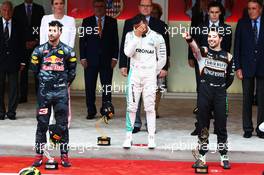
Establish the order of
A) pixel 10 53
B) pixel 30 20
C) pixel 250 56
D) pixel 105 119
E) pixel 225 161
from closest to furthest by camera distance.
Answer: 1. pixel 225 161
2. pixel 105 119
3. pixel 250 56
4. pixel 10 53
5. pixel 30 20

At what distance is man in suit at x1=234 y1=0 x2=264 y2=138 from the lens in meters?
11.8

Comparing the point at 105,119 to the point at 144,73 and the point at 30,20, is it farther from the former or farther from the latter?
the point at 30,20

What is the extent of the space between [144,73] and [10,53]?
314 cm

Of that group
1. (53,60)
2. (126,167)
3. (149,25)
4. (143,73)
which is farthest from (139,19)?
(126,167)

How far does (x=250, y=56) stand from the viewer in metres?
11.9

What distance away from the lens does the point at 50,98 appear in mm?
10180

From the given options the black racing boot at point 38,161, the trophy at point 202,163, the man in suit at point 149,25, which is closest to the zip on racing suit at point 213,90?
the trophy at point 202,163

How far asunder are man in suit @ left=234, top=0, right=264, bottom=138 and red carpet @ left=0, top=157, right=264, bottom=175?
1389mm

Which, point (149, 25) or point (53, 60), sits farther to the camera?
point (149, 25)

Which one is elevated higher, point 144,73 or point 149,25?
point 149,25

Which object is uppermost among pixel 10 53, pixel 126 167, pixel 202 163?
pixel 10 53

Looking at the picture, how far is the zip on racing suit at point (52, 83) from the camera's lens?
33.3 ft

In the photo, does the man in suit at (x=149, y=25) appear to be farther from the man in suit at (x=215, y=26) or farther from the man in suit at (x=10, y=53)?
the man in suit at (x=10, y=53)

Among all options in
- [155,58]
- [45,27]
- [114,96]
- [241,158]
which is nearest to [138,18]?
[155,58]
